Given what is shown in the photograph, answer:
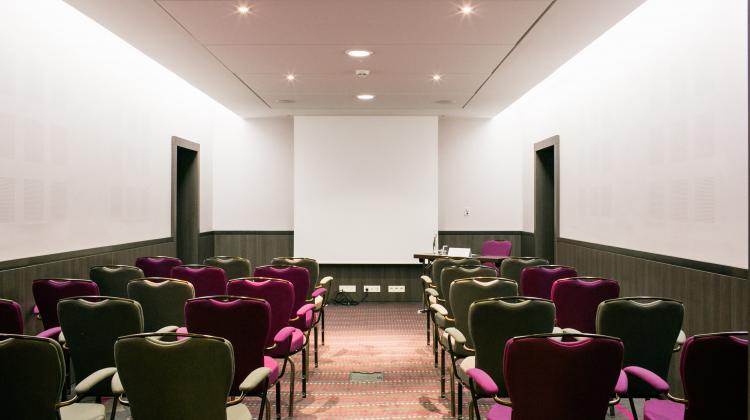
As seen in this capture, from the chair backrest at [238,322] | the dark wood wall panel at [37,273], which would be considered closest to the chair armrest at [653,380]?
the chair backrest at [238,322]

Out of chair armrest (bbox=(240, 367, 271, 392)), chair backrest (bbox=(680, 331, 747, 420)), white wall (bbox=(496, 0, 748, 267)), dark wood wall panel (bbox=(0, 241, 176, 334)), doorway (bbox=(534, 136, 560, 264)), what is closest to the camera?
chair backrest (bbox=(680, 331, 747, 420))

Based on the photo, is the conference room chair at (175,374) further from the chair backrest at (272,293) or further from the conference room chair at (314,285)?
the conference room chair at (314,285)

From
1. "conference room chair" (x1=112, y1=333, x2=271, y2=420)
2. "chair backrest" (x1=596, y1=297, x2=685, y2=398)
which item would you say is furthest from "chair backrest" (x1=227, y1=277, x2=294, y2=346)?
"chair backrest" (x1=596, y1=297, x2=685, y2=398)

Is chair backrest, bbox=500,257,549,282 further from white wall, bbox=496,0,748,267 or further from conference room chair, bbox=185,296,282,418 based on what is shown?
conference room chair, bbox=185,296,282,418

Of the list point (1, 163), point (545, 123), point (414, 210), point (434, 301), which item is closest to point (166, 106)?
point (1, 163)

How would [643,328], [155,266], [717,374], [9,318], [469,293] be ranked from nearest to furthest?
[717,374] < [9,318] < [643,328] < [469,293] < [155,266]

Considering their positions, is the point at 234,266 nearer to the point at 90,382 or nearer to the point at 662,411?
the point at 90,382

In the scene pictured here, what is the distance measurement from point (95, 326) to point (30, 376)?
992mm

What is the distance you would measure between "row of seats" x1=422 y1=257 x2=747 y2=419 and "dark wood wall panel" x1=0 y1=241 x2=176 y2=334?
11.1 ft

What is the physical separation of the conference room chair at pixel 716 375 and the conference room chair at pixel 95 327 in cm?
281

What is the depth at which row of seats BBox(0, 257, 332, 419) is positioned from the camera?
7.86ft

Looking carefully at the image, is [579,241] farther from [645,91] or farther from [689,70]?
[689,70]

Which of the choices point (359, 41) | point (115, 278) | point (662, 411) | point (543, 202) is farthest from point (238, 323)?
point (543, 202)

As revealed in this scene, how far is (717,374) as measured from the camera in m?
2.29
